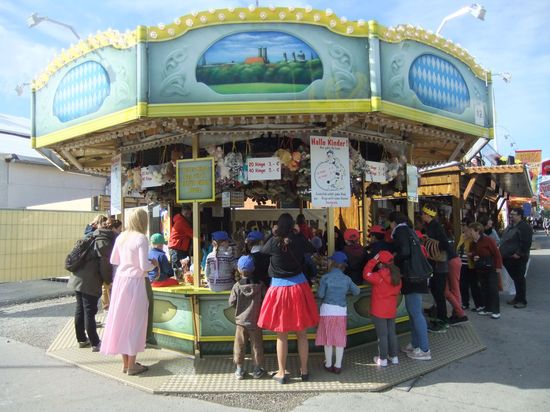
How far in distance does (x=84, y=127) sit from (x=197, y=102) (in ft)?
5.79

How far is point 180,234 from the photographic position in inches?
271

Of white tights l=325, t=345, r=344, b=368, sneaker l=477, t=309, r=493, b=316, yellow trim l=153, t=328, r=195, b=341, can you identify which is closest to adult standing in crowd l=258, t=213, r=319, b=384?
white tights l=325, t=345, r=344, b=368

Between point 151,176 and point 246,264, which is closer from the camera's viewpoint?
point 246,264

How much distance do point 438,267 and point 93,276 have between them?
4.85 m

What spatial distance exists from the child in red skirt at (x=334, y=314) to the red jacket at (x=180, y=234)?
298 centimetres

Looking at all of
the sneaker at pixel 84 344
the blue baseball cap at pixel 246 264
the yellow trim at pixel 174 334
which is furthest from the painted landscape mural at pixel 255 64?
the sneaker at pixel 84 344

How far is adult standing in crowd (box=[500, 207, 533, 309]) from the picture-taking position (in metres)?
7.74

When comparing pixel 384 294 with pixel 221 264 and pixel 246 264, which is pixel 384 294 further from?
pixel 221 264

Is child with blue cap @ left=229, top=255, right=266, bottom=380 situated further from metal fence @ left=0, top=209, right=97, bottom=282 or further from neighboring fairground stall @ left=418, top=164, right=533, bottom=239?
neighboring fairground stall @ left=418, top=164, right=533, bottom=239

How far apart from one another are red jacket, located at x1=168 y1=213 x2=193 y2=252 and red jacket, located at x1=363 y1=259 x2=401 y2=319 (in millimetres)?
3236

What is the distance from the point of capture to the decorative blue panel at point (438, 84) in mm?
5391

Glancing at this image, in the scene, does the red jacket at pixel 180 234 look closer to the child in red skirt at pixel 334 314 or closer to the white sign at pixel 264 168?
the white sign at pixel 264 168

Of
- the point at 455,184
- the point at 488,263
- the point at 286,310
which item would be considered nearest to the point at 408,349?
the point at 286,310

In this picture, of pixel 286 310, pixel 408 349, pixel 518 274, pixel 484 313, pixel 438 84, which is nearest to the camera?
pixel 286 310
